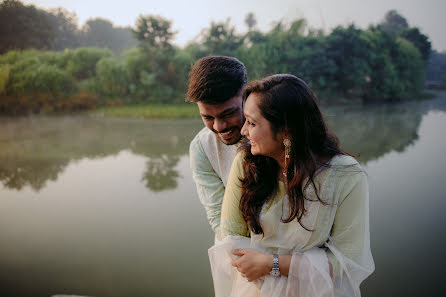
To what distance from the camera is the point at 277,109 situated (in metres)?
0.78

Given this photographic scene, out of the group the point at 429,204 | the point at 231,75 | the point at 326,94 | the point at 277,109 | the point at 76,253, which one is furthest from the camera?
the point at 326,94

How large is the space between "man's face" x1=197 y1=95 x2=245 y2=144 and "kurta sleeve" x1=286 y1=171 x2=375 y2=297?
483 millimetres

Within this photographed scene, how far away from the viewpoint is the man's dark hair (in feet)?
3.52

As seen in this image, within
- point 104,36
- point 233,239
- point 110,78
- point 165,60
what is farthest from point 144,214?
point 104,36

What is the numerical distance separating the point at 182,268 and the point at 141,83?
6.83 m

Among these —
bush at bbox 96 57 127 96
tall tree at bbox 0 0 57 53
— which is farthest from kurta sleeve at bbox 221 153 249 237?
bush at bbox 96 57 127 96

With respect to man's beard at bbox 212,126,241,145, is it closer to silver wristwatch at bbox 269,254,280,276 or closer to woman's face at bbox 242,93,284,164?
woman's face at bbox 242,93,284,164

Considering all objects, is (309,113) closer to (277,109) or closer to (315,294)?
(277,109)

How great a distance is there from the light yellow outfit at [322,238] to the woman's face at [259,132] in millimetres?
147

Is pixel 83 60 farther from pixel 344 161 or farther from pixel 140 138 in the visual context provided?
pixel 344 161

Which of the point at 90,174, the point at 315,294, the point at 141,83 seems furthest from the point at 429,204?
the point at 141,83

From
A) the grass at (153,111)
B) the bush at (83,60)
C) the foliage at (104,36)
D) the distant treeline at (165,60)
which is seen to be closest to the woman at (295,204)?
the distant treeline at (165,60)

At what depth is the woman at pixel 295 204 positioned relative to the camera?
0.80m

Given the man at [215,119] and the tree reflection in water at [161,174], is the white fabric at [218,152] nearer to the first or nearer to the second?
the man at [215,119]
